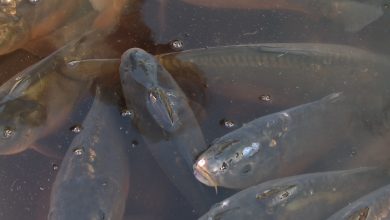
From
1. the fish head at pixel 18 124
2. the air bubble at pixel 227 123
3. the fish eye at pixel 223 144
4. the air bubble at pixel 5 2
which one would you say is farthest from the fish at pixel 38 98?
the fish eye at pixel 223 144

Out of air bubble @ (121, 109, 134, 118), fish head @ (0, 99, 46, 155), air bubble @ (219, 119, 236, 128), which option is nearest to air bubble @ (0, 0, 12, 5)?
fish head @ (0, 99, 46, 155)

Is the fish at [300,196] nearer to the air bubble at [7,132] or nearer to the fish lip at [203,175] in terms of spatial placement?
the fish lip at [203,175]

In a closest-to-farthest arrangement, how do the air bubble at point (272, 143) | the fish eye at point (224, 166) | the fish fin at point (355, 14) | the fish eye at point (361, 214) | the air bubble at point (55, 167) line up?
the fish eye at point (361, 214), the fish eye at point (224, 166), the air bubble at point (272, 143), the air bubble at point (55, 167), the fish fin at point (355, 14)

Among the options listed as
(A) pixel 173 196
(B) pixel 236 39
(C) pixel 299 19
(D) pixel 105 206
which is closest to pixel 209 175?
(A) pixel 173 196

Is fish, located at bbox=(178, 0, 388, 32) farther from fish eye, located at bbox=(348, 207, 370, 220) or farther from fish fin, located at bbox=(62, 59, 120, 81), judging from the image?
fish eye, located at bbox=(348, 207, 370, 220)

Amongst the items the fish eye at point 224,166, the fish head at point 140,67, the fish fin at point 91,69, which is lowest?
the fish eye at point 224,166

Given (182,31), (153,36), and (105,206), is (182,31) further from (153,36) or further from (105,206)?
(105,206)

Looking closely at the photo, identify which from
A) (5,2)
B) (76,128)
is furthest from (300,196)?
(5,2)

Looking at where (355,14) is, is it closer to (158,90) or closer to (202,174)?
(158,90)
